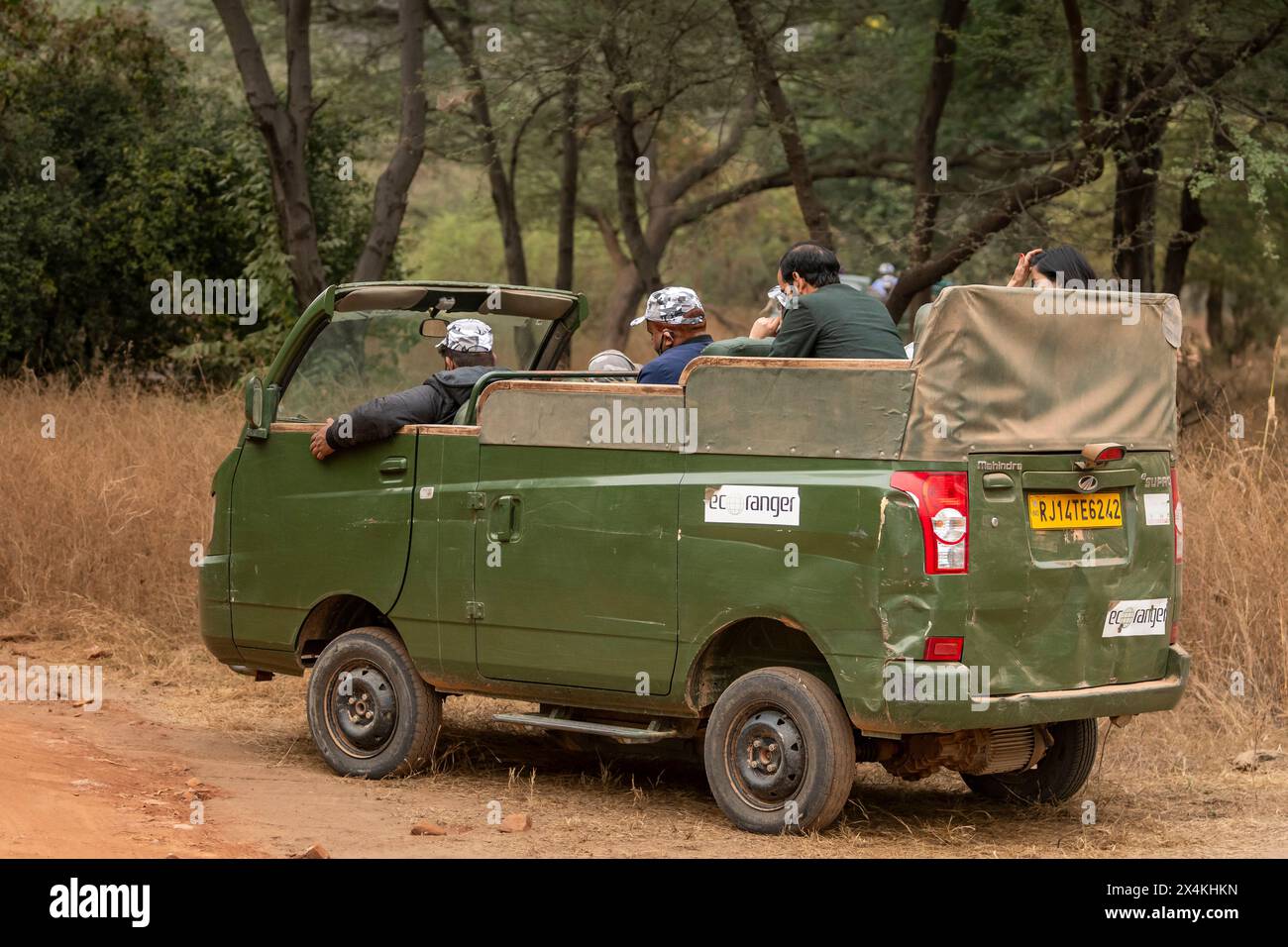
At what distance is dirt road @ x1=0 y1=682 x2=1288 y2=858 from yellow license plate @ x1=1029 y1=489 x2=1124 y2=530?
1.18 metres

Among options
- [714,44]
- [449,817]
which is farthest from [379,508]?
[714,44]

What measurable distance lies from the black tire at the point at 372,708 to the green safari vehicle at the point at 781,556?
12 mm

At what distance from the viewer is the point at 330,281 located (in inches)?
823

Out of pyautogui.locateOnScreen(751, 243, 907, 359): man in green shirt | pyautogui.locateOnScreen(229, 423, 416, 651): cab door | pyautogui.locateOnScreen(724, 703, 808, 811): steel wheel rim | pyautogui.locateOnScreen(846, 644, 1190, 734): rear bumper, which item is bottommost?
pyautogui.locateOnScreen(724, 703, 808, 811): steel wheel rim

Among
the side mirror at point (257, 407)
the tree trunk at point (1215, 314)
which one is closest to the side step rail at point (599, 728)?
the side mirror at point (257, 407)

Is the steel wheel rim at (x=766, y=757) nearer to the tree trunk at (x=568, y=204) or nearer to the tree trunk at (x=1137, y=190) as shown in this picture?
the tree trunk at (x=1137, y=190)

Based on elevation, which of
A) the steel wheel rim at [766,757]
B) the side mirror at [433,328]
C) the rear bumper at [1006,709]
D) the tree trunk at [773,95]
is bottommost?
the steel wheel rim at [766,757]

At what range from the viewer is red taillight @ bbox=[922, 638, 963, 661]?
6.02 meters

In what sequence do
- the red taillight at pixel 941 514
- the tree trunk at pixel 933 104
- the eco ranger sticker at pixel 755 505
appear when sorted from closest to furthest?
the red taillight at pixel 941 514, the eco ranger sticker at pixel 755 505, the tree trunk at pixel 933 104

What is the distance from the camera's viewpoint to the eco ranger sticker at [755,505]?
20.6ft

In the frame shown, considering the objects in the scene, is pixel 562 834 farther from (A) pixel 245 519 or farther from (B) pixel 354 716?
(A) pixel 245 519

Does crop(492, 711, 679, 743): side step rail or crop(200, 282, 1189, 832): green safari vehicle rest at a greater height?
crop(200, 282, 1189, 832): green safari vehicle

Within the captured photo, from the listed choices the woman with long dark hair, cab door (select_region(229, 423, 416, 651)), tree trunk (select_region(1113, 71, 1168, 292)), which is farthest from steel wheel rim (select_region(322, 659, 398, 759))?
tree trunk (select_region(1113, 71, 1168, 292))

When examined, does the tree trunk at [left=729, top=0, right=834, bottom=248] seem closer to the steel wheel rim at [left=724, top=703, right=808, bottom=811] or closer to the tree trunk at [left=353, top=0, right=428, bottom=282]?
the tree trunk at [left=353, top=0, right=428, bottom=282]
